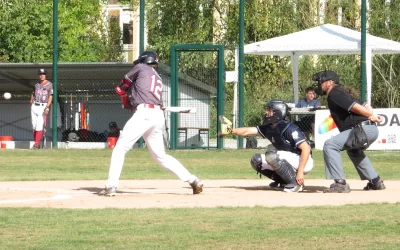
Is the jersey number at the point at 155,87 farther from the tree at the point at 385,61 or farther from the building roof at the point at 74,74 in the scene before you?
the tree at the point at 385,61

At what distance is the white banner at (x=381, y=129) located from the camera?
24078 millimetres

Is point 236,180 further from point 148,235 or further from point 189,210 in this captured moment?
point 148,235

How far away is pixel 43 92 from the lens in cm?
2539

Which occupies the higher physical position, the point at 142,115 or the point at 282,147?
the point at 142,115

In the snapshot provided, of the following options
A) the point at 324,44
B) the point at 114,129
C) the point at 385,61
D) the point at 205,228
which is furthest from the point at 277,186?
the point at 385,61

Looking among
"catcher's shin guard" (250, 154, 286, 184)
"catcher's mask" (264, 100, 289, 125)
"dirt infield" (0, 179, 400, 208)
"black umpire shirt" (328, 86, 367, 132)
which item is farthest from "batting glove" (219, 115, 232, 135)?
"black umpire shirt" (328, 86, 367, 132)

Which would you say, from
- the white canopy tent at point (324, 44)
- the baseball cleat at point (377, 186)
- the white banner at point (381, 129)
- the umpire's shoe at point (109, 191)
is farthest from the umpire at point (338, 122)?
the white canopy tent at point (324, 44)

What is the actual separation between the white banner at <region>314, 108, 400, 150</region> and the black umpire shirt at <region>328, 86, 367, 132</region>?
1062cm

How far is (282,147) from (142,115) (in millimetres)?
2081

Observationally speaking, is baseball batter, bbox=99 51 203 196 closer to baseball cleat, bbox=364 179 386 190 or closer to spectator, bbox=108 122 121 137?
baseball cleat, bbox=364 179 386 190

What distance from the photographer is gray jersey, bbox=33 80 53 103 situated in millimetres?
25359

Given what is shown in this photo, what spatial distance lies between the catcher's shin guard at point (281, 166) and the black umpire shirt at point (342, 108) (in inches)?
32.7

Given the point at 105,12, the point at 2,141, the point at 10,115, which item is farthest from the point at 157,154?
the point at 105,12

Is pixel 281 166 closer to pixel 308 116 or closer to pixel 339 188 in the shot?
pixel 339 188
